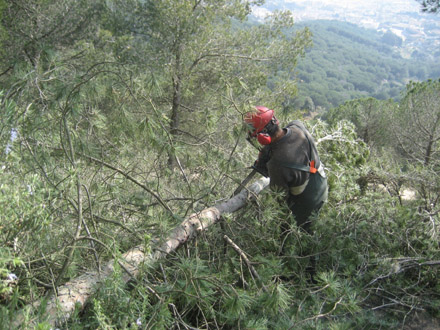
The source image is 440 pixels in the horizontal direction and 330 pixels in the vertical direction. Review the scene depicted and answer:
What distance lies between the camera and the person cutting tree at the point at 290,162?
9.51 ft

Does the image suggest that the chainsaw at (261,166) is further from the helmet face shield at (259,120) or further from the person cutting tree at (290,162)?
the helmet face shield at (259,120)

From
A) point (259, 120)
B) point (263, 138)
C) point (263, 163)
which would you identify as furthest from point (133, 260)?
point (263, 163)

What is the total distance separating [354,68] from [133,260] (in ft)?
387

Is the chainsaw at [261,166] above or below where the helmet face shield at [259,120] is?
below

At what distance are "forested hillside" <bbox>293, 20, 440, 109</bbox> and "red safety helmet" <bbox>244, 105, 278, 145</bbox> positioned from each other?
226 ft

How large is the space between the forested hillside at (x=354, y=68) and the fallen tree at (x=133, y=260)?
2721 inches

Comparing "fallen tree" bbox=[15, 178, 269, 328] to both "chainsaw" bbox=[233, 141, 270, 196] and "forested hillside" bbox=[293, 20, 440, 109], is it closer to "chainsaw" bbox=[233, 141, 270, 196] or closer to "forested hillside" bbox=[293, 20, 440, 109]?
"chainsaw" bbox=[233, 141, 270, 196]

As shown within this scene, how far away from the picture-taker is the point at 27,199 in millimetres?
1434

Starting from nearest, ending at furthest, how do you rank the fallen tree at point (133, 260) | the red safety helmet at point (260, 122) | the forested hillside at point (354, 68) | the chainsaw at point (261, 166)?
the fallen tree at point (133, 260), the red safety helmet at point (260, 122), the chainsaw at point (261, 166), the forested hillside at point (354, 68)

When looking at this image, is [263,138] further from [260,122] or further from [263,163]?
[263,163]

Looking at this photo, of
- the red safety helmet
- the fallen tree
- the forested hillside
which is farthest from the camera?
the forested hillside

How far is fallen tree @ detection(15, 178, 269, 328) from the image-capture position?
1500 millimetres

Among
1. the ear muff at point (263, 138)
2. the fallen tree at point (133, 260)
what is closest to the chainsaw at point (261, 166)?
the fallen tree at point (133, 260)

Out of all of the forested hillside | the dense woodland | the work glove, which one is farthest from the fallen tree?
the forested hillside
